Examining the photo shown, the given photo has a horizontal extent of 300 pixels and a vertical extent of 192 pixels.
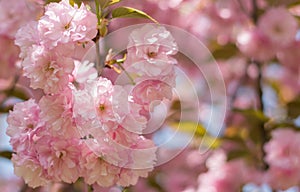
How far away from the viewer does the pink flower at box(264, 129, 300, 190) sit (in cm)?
256

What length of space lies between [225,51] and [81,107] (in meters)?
1.99

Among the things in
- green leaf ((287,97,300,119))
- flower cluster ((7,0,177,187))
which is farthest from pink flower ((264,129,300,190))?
flower cluster ((7,0,177,187))

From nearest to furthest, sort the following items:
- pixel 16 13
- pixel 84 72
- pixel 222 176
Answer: pixel 84 72
pixel 16 13
pixel 222 176

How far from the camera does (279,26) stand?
9.39 ft

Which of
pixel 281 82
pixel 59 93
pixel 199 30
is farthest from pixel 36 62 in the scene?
pixel 281 82

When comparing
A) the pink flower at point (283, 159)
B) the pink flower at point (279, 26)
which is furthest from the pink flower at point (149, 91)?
the pink flower at point (279, 26)

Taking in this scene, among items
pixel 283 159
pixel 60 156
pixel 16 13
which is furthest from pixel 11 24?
pixel 283 159

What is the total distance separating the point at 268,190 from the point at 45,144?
172cm

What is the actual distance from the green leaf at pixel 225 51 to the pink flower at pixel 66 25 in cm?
185

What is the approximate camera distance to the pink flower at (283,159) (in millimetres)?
2561

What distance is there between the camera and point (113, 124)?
1.18 metres

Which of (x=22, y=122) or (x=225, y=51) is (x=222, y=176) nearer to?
(x=225, y=51)

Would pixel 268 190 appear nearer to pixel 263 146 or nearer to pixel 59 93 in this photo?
pixel 263 146

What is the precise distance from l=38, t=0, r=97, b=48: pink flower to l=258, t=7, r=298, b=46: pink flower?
68.9 inches
